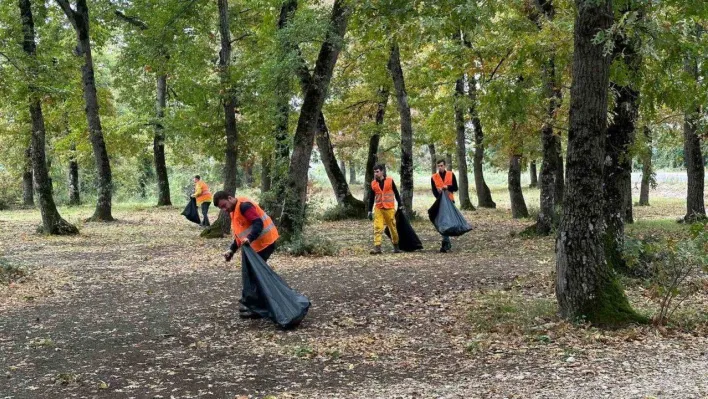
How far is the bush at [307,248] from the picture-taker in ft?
42.0

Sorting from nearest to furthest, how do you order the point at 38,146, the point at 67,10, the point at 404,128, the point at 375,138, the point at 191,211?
the point at 38,146
the point at 67,10
the point at 404,128
the point at 191,211
the point at 375,138

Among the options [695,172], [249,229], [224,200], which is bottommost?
[249,229]

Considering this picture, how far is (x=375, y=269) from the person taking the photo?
434 inches

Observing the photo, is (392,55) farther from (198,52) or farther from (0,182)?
Answer: (0,182)

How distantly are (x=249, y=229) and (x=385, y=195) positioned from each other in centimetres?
509

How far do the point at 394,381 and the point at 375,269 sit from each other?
18.2 ft

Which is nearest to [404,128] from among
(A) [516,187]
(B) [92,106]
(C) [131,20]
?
(A) [516,187]

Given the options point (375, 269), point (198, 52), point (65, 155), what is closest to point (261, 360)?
point (375, 269)

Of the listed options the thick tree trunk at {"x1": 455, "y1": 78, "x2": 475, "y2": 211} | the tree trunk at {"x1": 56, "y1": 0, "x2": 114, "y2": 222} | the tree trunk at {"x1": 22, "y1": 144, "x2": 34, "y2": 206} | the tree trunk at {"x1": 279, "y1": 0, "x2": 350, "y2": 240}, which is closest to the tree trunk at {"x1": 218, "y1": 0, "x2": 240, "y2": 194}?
the tree trunk at {"x1": 279, "y1": 0, "x2": 350, "y2": 240}

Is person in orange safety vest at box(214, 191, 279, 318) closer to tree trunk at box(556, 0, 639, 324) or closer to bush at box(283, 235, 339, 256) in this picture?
tree trunk at box(556, 0, 639, 324)

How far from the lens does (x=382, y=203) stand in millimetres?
12430

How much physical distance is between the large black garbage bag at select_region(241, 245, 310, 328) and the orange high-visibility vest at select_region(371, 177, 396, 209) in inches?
202

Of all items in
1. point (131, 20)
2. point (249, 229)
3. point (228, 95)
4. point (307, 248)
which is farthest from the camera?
point (131, 20)

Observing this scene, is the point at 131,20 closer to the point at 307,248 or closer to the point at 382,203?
the point at 307,248
